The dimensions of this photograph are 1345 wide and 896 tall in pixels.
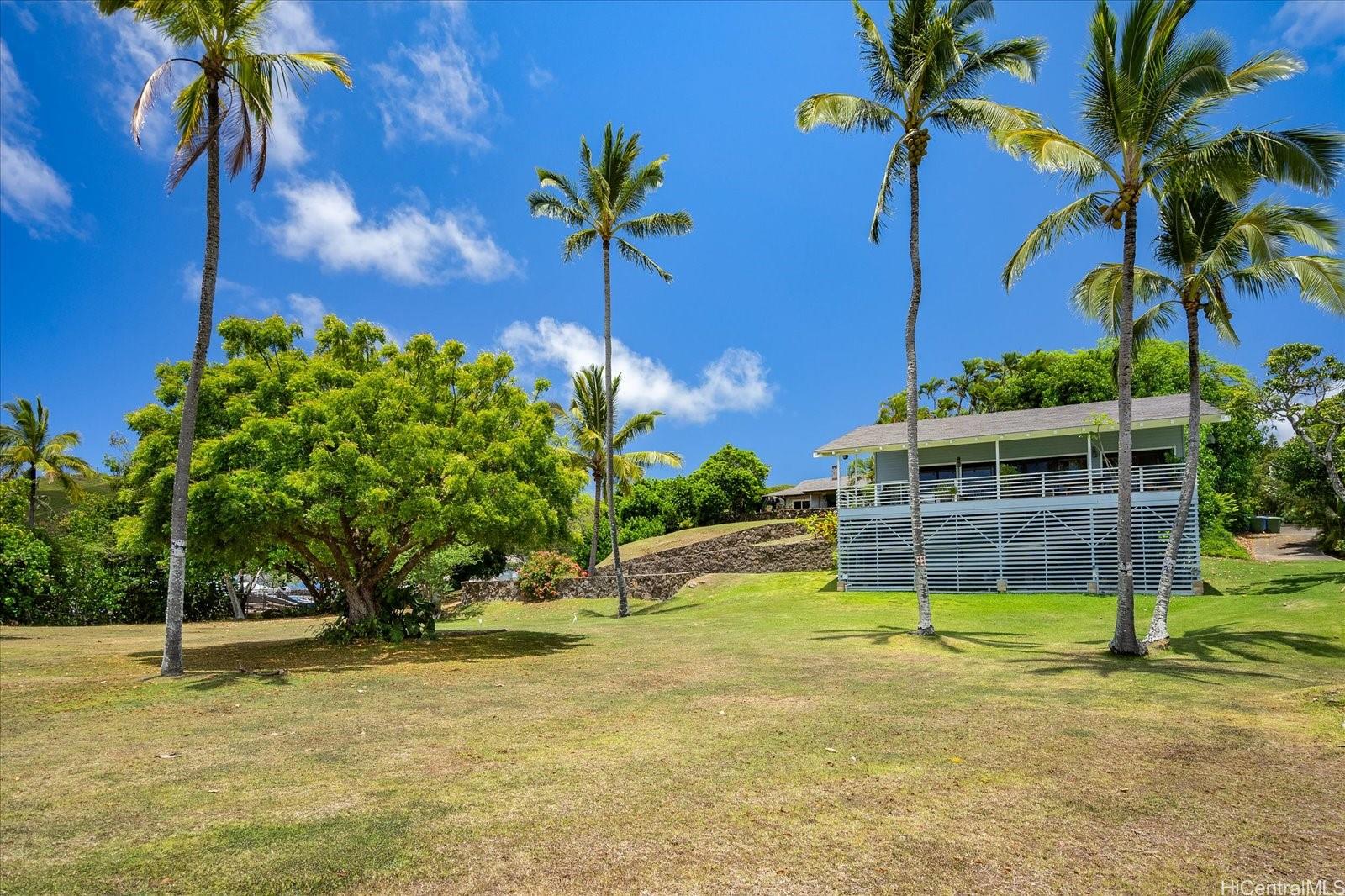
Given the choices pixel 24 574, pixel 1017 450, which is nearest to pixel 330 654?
pixel 24 574

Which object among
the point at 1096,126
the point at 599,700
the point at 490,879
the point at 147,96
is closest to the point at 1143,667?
the point at 599,700

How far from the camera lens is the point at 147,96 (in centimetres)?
1245

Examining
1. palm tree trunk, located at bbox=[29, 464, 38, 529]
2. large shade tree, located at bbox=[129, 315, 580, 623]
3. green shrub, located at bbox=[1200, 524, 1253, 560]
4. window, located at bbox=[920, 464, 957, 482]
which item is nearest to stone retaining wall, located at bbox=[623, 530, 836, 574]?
window, located at bbox=[920, 464, 957, 482]

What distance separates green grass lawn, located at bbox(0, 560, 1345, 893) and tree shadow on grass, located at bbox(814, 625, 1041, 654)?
990mm

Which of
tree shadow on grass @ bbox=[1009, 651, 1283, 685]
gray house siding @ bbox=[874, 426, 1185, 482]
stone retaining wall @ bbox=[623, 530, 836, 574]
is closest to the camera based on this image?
tree shadow on grass @ bbox=[1009, 651, 1283, 685]

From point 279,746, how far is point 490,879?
4.49 m

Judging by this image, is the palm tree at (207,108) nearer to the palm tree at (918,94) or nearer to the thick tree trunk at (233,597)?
the palm tree at (918,94)

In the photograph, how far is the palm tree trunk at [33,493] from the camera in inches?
1423

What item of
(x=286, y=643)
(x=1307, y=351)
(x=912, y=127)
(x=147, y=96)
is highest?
(x=912, y=127)

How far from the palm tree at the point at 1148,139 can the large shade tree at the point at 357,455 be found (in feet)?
36.7

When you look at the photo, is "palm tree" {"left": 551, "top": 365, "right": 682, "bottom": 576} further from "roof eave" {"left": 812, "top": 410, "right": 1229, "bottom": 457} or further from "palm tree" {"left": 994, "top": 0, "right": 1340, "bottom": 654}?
"palm tree" {"left": 994, "top": 0, "right": 1340, "bottom": 654}

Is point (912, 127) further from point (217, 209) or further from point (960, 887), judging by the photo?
point (960, 887)

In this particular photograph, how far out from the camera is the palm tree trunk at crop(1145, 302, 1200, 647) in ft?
47.3

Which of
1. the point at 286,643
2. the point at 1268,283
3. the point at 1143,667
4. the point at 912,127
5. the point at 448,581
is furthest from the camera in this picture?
the point at 448,581
